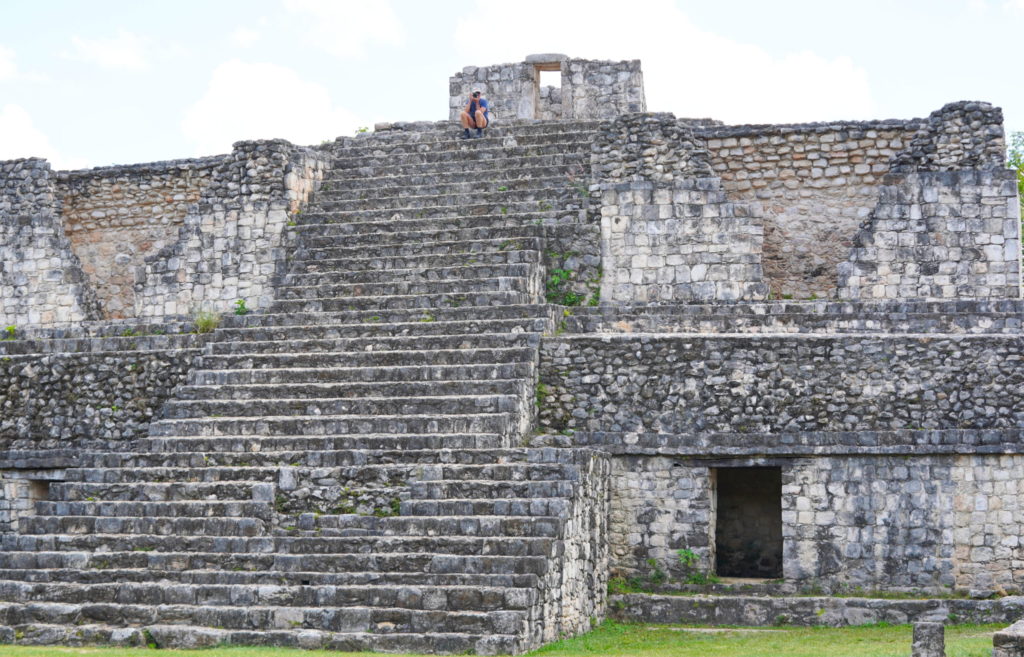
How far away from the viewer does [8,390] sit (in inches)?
664

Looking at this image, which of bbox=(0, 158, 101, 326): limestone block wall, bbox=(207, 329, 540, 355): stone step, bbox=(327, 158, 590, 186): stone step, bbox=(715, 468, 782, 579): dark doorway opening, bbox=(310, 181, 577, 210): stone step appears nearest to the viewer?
bbox=(207, 329, 540, 355): stone step

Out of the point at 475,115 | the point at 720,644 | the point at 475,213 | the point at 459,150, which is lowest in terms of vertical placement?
the point at 720,644

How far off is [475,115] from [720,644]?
27.5ft

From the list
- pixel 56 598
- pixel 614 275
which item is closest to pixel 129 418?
pixel 56 598

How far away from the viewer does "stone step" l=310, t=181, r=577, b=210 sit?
17406 millimetres

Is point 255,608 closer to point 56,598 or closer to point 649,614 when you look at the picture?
point 56,598

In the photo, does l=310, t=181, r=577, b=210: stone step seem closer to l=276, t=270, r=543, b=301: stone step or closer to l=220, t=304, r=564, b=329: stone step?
l=276, t=270, r=543, b=301: stone step

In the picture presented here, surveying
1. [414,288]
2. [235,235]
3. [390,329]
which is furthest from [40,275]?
[390,329]

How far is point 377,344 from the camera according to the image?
15398mm

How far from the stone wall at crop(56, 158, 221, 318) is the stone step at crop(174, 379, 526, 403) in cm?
504

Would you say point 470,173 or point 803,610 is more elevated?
point 470,173

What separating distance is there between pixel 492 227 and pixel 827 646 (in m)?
6.35

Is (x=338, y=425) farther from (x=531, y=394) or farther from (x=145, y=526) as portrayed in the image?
(x=145, y=526)

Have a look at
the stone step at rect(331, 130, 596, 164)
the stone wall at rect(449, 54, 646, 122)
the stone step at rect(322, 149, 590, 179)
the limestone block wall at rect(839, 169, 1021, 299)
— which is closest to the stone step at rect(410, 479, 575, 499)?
the limestone block wall at rect(839, 169, 1021, 299)
